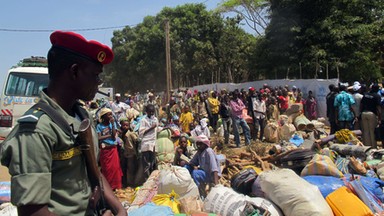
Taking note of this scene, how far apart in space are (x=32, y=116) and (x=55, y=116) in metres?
0.08

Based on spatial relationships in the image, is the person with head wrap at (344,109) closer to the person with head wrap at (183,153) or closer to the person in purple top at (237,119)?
the person in purple top at (237,119)

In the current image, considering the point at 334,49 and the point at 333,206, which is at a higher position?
the point at 334,49

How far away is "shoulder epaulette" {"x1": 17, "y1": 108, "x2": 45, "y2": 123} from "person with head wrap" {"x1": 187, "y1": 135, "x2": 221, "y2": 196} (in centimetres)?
418

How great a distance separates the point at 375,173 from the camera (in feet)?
17.4

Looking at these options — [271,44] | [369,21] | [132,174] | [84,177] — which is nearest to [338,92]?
[132,174]

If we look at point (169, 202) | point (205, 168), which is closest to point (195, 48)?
point (205, 168)

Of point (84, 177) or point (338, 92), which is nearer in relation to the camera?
point (84, 177)

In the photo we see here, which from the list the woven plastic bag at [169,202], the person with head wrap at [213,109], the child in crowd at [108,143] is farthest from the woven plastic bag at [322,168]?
the person with head wrap at [213,109]

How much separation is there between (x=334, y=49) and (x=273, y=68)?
3.33 metres

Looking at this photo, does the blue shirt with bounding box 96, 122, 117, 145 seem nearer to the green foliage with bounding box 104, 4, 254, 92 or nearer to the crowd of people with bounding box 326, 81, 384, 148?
the crowd of people with bounding box 326, 81, 384, 148

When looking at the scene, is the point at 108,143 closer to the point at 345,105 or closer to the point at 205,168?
the point at 205,168

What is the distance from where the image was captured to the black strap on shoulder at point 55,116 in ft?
4.06

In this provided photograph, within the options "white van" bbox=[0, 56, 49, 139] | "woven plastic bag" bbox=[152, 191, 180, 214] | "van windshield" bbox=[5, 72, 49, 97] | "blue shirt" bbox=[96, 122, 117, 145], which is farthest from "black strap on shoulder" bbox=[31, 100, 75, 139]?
"van windshield" bbox=[5, 72, 49, 97]

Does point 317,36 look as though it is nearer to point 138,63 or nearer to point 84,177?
point 138,63
